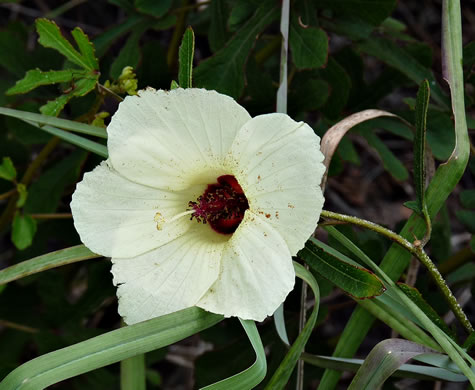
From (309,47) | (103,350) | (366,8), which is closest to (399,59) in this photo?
(366,8)

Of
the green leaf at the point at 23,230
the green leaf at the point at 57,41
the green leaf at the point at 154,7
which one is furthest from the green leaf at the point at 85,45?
the green leaf at the point at 23,230

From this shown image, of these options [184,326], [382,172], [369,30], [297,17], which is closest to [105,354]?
[184,326]

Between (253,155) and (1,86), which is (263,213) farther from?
(1,86)

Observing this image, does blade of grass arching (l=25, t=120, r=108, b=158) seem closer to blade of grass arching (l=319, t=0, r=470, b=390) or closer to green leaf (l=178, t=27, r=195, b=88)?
green leaf (l=178, t=27, r=195, b=88)

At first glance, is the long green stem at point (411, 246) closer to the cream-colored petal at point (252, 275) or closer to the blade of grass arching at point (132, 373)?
the cream-colored petal at point (252, 275)

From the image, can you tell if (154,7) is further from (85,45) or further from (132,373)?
(132,373)

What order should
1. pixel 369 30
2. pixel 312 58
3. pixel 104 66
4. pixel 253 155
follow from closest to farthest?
1. pixel 253 155
2. pixel 312 58
3. pixel 369 30
4. pixel 104 66
